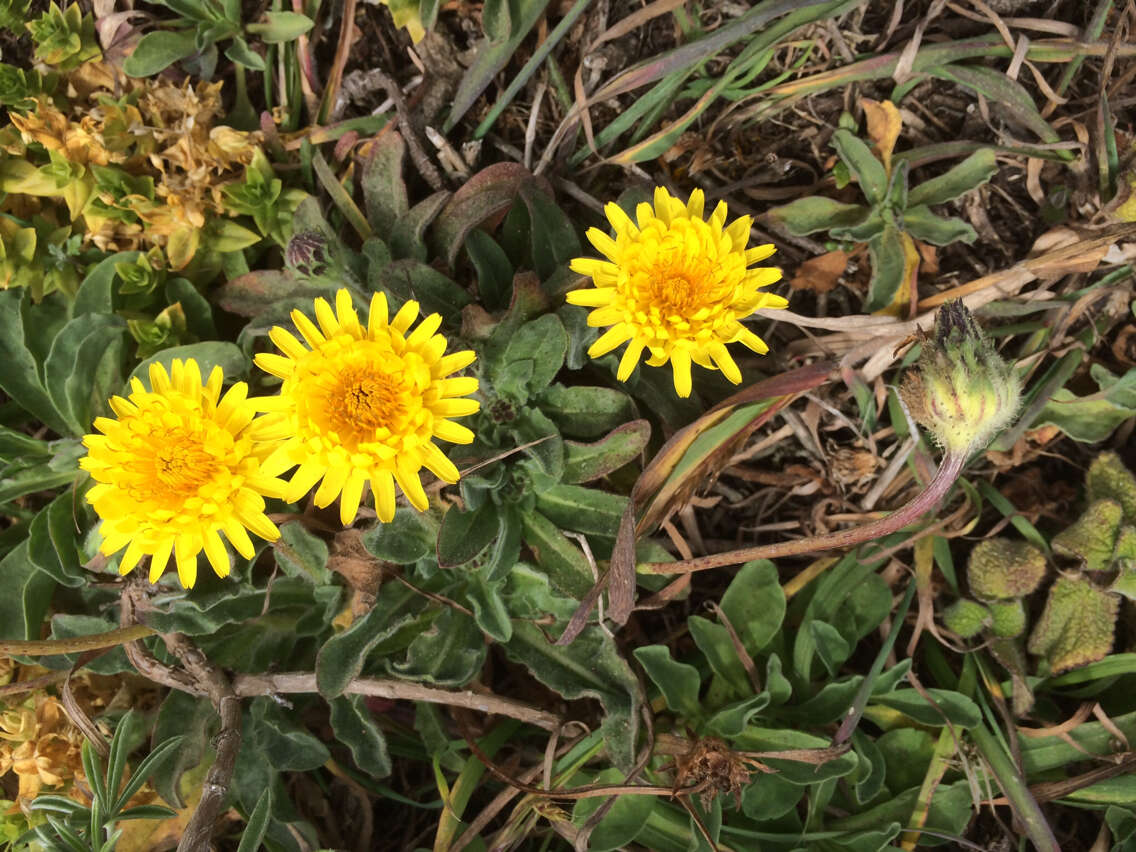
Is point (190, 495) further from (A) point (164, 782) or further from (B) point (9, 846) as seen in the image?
(B) point (9, 846)

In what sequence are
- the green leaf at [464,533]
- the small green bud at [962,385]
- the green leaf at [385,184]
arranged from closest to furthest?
the small green bud at [962,385], the green leaf at [464,533], the green leaf at [385,184]

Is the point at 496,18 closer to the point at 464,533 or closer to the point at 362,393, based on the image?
the point at 362,393

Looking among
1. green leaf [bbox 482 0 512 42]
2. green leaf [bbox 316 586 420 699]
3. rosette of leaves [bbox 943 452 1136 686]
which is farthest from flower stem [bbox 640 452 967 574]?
green leaf [bbox 482 0 512 42]

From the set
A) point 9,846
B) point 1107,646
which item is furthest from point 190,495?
point 1107,646

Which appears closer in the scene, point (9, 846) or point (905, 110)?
point (9, 846)

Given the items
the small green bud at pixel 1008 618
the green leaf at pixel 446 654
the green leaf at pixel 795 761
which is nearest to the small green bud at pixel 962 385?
the small green bud at pixel 1008 618

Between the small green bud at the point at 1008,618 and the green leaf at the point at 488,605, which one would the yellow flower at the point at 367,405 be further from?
the small green bud at the point at 1008,618

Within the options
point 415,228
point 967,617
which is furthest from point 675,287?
point 967,617

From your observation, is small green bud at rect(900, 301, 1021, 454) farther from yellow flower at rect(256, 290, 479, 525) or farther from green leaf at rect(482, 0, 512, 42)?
green leaf at rect(482, 0, 512, 42)
